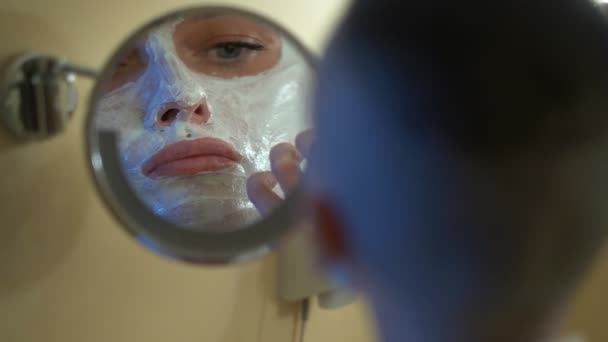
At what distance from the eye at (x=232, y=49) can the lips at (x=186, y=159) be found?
0.12m

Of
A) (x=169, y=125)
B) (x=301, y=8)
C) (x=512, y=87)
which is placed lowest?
(x=512, y=87)

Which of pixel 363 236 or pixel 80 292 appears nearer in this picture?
pixel 363 236

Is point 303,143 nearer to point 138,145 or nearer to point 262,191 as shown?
point 262,191

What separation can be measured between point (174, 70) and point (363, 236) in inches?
17.2

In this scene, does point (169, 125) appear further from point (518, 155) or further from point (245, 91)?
point (518, 155)

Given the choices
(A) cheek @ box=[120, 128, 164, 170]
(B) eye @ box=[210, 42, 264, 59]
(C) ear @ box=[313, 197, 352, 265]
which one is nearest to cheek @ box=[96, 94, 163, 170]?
(A) cheek @ box=[120, 128, 164, 170]

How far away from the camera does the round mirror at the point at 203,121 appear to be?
542 mm

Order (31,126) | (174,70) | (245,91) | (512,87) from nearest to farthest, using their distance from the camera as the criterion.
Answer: (512,87), (31,126), (174,70), (245,91)

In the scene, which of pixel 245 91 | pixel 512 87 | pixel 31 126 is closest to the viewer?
pixel 512 87

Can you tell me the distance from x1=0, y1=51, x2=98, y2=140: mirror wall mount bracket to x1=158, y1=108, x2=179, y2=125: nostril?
0.47ft

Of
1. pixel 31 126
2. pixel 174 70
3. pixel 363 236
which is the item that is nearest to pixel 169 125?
pixel 174 70

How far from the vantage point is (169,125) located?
2.24ft

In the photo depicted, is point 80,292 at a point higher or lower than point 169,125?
lower

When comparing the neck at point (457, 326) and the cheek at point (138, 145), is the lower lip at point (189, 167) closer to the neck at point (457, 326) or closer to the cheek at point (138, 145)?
the cheek at point (138, 145)
